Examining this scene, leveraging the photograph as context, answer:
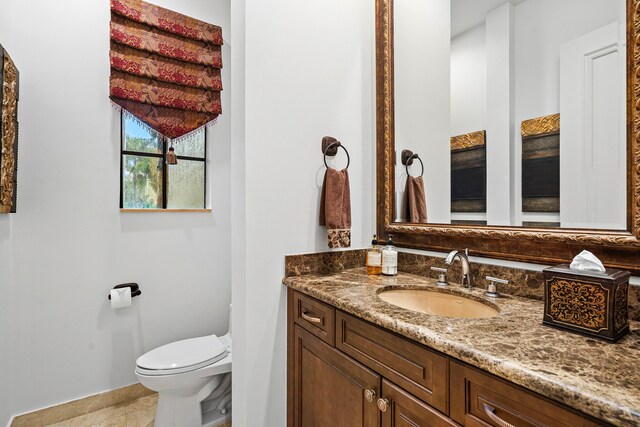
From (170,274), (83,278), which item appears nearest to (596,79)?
(170,274)

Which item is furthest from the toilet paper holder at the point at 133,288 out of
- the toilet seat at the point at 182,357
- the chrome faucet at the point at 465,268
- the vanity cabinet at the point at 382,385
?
the chrome faucet at the point at 465,268

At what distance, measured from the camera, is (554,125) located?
100cm

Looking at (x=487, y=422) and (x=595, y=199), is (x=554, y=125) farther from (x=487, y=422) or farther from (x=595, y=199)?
(x=487, y=422)

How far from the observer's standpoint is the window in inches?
82.4

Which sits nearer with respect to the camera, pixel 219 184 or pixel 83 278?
pixel 83 278

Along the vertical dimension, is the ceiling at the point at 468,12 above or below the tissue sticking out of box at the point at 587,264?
above

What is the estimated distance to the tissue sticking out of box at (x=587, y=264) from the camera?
75cm

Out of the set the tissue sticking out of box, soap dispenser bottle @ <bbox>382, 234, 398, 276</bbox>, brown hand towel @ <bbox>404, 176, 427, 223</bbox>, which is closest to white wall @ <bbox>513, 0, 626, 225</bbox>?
the tissue sticking out of box

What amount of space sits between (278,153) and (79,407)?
6.53 feet

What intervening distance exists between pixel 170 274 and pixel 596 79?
241 centimetres

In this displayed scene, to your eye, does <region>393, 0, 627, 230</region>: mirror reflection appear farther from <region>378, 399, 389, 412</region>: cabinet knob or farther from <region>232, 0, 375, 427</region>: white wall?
<region>378, 399, 389, 412</region>: cabinet knob

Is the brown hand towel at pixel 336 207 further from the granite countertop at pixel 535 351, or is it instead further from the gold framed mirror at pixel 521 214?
the granite countertop at pixel 535 351

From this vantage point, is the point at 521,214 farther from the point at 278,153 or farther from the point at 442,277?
the point at 278,153

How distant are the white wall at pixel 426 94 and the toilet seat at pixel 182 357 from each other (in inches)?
52.3
